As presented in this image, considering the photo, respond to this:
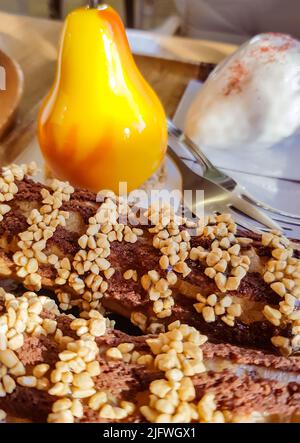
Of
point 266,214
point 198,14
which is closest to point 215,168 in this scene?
point 266,214

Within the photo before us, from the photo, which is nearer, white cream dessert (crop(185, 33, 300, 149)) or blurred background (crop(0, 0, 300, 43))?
white cream dessert (crop(185, 33, 300, 149))

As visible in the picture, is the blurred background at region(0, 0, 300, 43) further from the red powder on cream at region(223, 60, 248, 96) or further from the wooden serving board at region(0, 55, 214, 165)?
the red powder on cream at region(223, 60, 248, 96)

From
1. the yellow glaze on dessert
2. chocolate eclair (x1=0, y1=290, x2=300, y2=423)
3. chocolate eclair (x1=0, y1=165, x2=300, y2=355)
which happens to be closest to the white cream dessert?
the yellow glaze on dessert

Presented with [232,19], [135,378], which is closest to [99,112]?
[135,378]

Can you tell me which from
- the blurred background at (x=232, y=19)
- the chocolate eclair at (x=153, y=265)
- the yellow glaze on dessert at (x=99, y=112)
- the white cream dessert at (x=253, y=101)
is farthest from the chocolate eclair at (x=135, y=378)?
the blurred background at (x=232, y=19)

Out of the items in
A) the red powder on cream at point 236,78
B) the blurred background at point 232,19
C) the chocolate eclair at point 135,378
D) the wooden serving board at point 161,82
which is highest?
the blurred background at point 232,19

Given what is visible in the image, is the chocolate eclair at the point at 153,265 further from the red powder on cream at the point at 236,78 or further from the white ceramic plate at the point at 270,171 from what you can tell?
the red powder on cream at the point at 236,78
